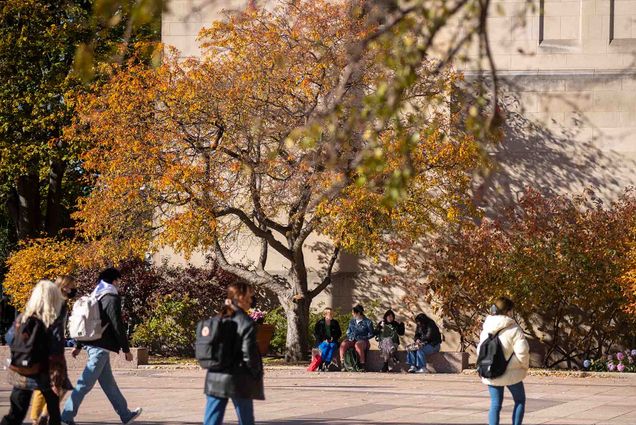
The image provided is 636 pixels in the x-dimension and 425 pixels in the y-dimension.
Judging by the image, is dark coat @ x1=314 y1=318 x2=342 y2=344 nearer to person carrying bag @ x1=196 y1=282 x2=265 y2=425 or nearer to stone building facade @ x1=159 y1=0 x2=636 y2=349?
stone building facade @ x1=159 y1=0 x2=636 y2=349

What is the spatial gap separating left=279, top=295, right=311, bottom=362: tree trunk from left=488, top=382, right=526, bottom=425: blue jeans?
15.9 m

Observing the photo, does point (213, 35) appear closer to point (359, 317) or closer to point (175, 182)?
point (175, 182)

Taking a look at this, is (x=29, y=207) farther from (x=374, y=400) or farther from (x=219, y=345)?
(x=219, y=345)

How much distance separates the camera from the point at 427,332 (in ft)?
85.3

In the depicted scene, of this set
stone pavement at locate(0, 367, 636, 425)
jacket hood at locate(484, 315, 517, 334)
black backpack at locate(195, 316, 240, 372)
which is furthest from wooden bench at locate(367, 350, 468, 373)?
black backpack at locate(195, 316, 240, 372)

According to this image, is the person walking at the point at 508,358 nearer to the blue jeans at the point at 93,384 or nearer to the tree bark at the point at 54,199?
the blue jeans at the point at 93,384

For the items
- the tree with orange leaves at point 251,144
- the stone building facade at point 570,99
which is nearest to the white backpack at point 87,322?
the tree with orange leaves at point 251,144

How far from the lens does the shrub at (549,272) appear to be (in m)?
25.9

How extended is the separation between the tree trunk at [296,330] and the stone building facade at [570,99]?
9.60 ft

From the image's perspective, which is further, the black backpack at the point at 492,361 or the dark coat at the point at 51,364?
the black backpack at the point at 492,361

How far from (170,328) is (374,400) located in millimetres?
12498

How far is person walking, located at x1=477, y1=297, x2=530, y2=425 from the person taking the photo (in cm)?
1230

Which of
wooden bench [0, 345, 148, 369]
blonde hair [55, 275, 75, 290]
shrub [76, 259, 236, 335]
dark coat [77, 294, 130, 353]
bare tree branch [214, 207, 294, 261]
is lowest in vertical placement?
wooden bench [0, 345, 148, 369]

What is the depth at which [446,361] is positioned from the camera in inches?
1024
